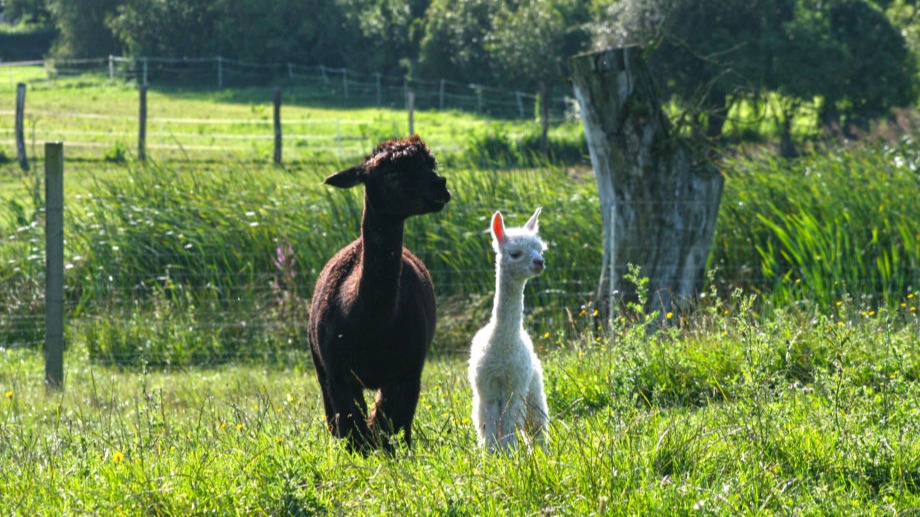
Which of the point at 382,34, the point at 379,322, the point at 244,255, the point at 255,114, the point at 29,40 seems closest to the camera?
the point at 379,322

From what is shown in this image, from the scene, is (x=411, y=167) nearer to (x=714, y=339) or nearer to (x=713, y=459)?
(x=713, y=459)

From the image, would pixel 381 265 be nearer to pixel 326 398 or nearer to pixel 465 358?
pixel 326 398

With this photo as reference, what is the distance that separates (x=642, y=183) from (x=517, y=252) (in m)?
4.19

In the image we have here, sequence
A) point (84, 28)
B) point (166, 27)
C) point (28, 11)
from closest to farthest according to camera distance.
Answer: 1. point (166, 27)
2. point (84, 28)
3. point (28, 11)

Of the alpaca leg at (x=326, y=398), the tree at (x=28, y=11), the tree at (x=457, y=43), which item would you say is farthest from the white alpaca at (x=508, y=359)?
the tree at (x=28, y=11)

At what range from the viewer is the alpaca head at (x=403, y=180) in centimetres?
573

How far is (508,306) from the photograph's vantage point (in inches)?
229

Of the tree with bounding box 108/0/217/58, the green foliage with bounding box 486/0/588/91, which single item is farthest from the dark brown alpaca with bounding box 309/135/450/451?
the tree with bounding box 108/0/217/58

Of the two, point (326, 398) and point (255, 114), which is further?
point (255, 114)

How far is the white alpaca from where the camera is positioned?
5.71 meters

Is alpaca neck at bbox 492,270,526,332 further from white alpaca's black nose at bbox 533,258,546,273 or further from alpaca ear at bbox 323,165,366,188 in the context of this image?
alpaca ear at bbox 323,165,366,188

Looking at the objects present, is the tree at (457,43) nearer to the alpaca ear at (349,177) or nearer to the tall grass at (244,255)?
the tall grass at (244,255)

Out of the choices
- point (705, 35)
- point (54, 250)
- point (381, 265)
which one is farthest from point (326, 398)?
point (705, 35)

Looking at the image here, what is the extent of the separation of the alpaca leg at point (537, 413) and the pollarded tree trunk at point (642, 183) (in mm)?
3744
